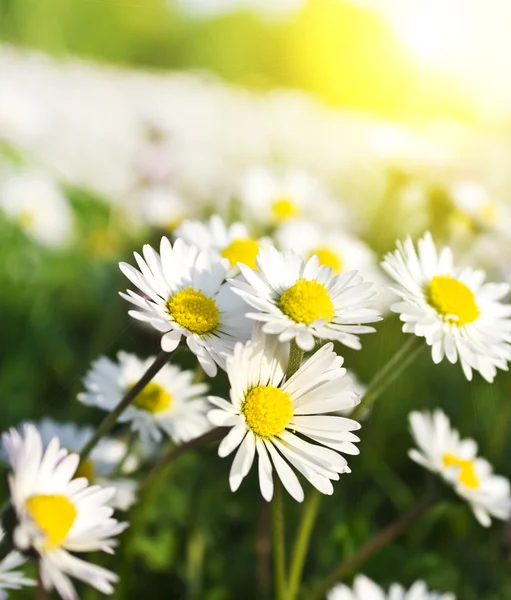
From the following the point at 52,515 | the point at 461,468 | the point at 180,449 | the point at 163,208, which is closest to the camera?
the point at 52,515

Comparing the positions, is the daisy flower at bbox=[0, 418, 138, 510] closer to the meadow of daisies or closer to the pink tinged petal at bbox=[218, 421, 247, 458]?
the meadow of daisies

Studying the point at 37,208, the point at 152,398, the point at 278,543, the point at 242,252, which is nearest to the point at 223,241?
the point at 242,252

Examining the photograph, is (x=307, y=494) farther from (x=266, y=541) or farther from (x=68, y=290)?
(x=68, y=290)

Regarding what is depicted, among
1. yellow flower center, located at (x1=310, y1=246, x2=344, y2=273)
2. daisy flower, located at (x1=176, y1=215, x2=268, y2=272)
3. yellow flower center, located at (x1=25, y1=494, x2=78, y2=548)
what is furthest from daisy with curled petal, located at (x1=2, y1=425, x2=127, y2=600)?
yellow flower center, located at (x1=310, y1=246, x2=344, y2=273)

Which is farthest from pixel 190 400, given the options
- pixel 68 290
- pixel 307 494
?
pixel 68 290

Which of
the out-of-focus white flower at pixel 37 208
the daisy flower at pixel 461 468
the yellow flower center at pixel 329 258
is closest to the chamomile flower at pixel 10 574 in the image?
the daisy flower at pixel 461 468

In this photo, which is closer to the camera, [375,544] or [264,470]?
[264,470]

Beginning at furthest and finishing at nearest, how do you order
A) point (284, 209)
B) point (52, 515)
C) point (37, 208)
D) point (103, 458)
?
point (37, 208) → point (284, 209) → point (103, 458) → point (52, 515)

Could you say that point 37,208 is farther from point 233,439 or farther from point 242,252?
point 233,439
